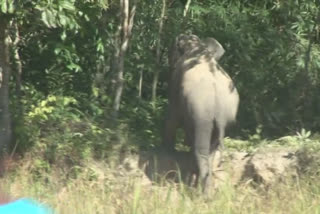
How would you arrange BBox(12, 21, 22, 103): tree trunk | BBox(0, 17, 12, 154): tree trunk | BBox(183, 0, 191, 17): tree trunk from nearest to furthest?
BBox(0, 17, 12, 154): tree trunk < BBox(12, 21, 22, 103): tree trunk < BBox(183, 0, 191, 17): tree trunk

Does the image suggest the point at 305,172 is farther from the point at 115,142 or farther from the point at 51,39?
the point at 51,39

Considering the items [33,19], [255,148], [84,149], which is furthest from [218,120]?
[33,19]

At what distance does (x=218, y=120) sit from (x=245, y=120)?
217 centimetres

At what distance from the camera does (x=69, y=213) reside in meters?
5.07

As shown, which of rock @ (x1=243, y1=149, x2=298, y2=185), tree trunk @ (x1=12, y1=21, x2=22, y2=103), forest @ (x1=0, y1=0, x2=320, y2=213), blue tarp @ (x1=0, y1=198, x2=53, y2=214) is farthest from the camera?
tree trunk @ (x1=12, y1=21, x2=22, y2=103)

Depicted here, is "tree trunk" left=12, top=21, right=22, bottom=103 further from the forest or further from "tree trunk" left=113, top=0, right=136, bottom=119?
"tree trunk" left=113, top=0, right=136, bottom=119

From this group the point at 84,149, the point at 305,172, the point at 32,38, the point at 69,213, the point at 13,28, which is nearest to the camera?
the point at 69,213

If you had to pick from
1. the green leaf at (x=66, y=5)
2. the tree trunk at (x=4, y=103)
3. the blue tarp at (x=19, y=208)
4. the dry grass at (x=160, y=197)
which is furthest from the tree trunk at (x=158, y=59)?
the blue tarp at (x=19, y=208)

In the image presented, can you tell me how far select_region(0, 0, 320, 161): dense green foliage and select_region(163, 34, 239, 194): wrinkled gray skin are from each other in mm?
663

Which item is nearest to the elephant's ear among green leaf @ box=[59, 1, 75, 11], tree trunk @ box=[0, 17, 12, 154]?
green leaf @ box=[59, 1, 75, 11]

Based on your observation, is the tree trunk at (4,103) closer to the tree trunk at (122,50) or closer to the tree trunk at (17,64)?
the tree trunk at (17,64)

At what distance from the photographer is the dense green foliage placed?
26.3ft

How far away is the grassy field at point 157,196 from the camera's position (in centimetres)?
522

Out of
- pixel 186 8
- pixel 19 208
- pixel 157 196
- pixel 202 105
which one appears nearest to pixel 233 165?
pixel 202 105
